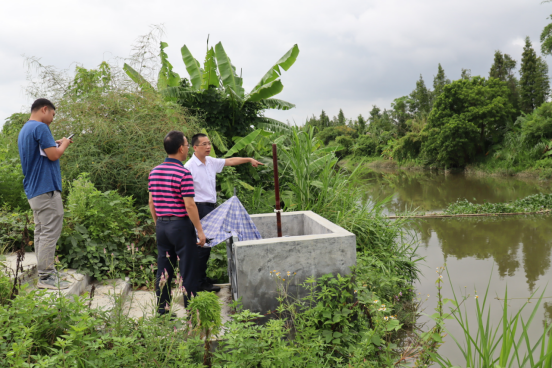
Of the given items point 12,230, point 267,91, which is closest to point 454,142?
point 267,91

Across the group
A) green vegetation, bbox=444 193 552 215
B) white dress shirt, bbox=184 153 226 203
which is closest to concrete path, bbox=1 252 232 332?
white dress shirt, bbox=184 153 226 203

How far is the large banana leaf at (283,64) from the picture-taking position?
27.1 ft

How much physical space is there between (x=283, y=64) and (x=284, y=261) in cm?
617

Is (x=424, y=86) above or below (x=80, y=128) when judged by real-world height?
above

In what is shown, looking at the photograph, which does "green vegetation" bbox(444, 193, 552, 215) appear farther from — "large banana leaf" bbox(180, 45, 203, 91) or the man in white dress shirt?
the man in white dress shirt

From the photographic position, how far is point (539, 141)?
2195 cm

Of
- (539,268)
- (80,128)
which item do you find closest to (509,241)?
(539,268)

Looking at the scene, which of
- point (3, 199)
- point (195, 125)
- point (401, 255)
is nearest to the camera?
point (3, 199)

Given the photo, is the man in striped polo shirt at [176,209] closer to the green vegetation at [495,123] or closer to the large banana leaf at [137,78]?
the large banana leaf at [137,78]

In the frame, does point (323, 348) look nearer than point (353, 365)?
No

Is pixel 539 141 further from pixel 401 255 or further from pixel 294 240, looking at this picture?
pixel 294 240

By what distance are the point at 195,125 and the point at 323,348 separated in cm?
506

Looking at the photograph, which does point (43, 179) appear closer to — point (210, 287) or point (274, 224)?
point (210, 287)

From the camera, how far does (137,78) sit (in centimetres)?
787
